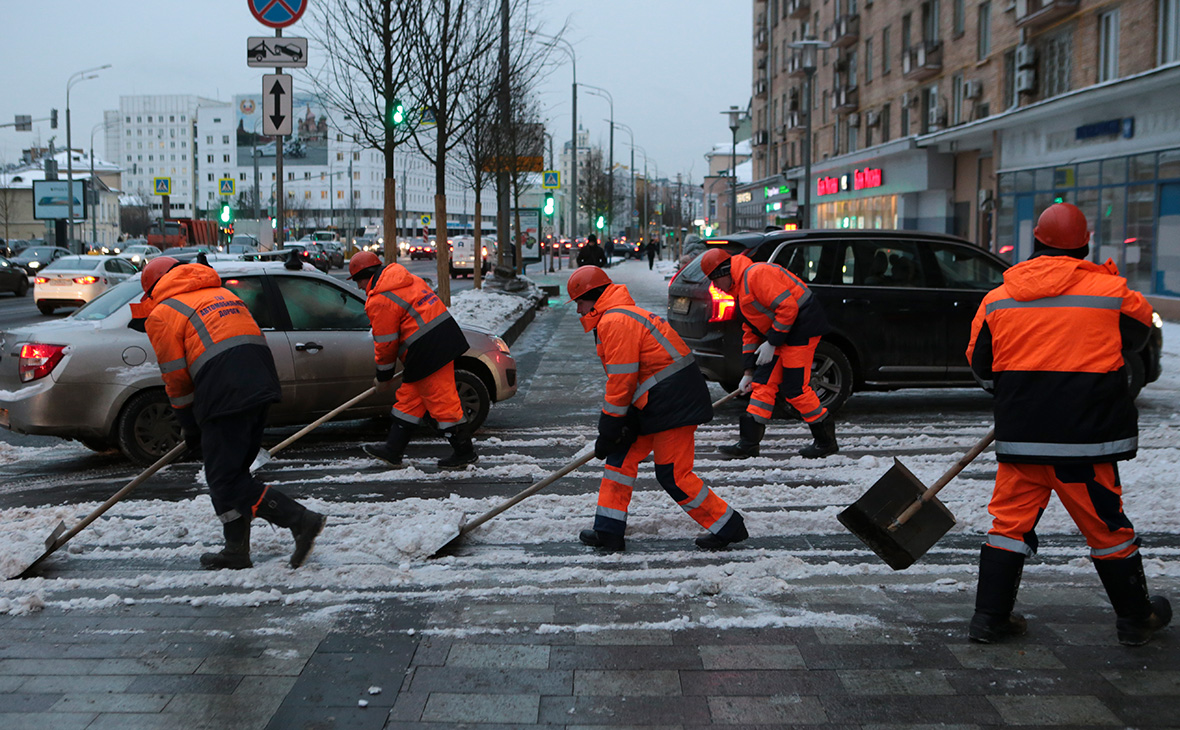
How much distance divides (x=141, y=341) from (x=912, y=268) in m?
6.64

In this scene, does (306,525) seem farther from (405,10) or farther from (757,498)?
(405,10)

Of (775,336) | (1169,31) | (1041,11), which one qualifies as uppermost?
(1041,11)

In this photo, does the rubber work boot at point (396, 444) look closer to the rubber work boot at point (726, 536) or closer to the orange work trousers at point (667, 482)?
the orange work trousers at point (667, 482)

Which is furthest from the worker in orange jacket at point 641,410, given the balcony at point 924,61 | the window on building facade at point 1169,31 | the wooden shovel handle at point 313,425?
the balcony at point 924,61

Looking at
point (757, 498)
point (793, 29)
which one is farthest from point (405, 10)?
point (793, 29)

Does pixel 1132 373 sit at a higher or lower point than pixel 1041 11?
lower

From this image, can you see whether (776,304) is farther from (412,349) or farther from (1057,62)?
(1057,62)

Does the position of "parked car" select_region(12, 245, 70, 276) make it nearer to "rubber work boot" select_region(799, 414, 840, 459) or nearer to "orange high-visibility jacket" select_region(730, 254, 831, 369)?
"orange high-visibility jacket" select_region(730, 254, 831, 369)

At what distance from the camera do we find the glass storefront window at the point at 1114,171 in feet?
72.4

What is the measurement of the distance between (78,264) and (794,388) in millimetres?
22266

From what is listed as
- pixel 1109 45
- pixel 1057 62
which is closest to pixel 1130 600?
pixel 1109 45

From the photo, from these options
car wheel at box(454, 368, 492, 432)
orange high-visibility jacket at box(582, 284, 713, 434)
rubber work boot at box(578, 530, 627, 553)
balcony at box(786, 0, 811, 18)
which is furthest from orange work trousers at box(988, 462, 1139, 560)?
balcony at box(786, 0, 811, 18)

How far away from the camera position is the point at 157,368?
800 centimetres

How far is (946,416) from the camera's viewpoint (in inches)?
400
